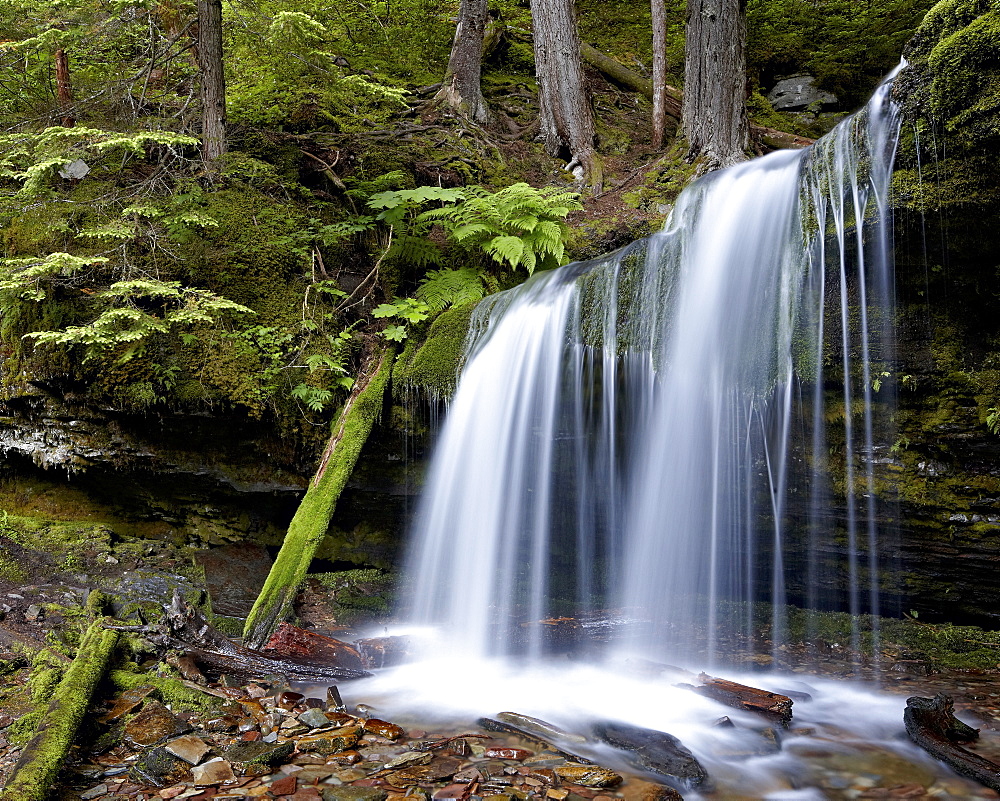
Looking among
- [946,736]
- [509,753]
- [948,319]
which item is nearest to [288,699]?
[509,753]

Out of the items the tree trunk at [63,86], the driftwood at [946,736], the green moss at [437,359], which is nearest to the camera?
the driftwood at [946,736]

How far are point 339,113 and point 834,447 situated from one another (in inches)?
310

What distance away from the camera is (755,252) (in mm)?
5234

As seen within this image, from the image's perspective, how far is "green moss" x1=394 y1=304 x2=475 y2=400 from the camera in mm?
6090

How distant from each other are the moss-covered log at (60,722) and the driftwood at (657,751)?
9.06ft

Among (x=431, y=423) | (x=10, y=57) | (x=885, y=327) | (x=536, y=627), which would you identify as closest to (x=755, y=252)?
(x=885, y=327)

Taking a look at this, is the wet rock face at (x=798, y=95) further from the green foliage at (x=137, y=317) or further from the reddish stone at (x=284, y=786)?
the reddish stone at (x=284, y=786)

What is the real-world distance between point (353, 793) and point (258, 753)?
63cm

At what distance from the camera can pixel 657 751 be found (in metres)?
3.55

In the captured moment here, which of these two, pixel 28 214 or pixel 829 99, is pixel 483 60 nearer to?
pixel 829 99

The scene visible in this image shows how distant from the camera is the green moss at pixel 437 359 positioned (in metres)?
6.09

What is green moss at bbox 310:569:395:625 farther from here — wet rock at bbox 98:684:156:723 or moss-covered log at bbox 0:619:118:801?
wet rock at bbox 98:684:156:723

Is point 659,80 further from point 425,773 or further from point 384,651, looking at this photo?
point 425,773

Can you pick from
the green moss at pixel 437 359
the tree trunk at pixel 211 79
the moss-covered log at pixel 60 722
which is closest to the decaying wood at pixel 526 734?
the moss-covered log at pixel 60 722
